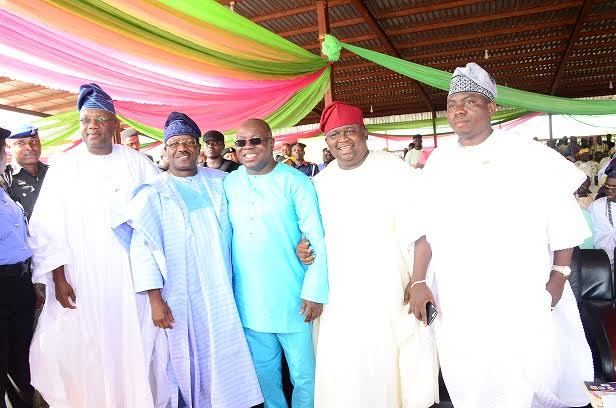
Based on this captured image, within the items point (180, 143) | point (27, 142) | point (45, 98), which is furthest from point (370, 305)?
point (45, 98)

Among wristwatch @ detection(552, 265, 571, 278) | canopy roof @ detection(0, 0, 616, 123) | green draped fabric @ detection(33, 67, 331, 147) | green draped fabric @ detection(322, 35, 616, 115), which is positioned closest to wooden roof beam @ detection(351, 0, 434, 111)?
canopy roof @ detection(0, 0, 616, 123)

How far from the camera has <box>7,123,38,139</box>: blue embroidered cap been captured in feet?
10.6

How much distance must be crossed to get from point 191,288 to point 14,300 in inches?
34.3

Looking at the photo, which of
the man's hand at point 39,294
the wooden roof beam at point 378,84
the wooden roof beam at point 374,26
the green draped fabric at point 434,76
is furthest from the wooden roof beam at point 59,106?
the man's hand at point 39,294

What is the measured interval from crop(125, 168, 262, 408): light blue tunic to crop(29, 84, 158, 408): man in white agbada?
25 cm

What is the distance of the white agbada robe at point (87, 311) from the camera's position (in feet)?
7.53

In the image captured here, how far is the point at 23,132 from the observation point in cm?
327

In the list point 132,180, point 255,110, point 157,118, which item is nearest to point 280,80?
point 255,110

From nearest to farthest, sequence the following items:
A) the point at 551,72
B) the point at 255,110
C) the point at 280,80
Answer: the point at 280,80, the point at 255,110, the point at 551,72

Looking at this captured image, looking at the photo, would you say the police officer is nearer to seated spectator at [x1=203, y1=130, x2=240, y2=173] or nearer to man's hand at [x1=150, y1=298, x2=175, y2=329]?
man's hand at [x1=150, y1=298, x2=175, y2=329]

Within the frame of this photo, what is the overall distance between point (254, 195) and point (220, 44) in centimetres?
185

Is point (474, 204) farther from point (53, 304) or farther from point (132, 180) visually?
point (53, 304)

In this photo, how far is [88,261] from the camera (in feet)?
7.66

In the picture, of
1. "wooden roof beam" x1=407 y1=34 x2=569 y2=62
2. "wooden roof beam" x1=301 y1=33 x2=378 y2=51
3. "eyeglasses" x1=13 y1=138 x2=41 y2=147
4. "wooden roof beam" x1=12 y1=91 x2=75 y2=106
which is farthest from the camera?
"wooden roof beam" x1=12 y1=91 x2=75 y2=106
